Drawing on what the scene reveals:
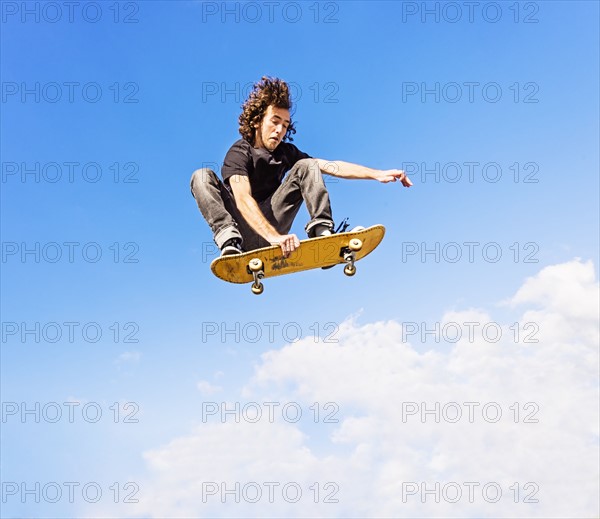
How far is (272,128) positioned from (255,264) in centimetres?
190

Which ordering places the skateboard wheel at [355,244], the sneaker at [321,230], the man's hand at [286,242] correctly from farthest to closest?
the sneaker at [321,230]
the skateboard wheel at [355,244]
the man's hand at [286,242]

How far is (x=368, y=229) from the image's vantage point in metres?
8.13

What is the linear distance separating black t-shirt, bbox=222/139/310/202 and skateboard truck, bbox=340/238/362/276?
4.75ft

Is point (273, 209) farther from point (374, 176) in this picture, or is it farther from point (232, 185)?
point (374, 176)

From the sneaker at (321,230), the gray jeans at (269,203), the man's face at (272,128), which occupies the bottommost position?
the sneaker at (321,230)

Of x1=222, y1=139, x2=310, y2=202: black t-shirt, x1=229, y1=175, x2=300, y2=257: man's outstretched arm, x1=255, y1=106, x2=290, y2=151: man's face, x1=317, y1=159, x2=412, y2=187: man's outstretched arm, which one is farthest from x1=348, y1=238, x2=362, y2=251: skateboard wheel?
x1=255, y1=106, x2=290, y2=151: man's face

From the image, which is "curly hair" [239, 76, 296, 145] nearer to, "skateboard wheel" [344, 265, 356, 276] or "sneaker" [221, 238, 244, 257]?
"sneaker" [221, 238, 244, 257]

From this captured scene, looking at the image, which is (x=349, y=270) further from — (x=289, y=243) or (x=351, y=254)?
(x=289, y=243)

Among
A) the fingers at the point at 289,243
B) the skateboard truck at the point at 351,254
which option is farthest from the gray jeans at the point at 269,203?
the fingers at the point at 289,243

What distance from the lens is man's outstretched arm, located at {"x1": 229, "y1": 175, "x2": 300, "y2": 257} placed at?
7.77 meters

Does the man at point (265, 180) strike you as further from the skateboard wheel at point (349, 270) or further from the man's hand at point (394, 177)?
the skateboard wheel at point (349, 270)

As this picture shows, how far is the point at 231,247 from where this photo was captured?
8047 mm

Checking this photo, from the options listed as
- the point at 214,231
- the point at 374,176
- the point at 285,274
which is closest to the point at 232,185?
the point at 214,231

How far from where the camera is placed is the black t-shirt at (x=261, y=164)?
8.31 meters
